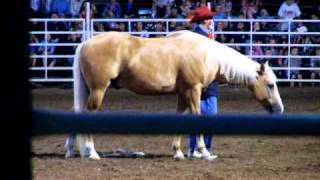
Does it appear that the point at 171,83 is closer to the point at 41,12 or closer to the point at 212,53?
the point at 212,53

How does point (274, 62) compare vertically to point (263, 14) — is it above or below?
below

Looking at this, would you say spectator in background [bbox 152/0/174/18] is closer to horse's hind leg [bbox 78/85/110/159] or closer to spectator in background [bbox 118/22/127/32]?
spectator in background [bbox 118/22/127/32]

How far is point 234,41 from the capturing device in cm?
1628

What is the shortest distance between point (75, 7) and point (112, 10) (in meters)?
0.80

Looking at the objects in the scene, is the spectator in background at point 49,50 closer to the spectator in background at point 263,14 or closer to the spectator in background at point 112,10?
the spectator in background at point 112,10

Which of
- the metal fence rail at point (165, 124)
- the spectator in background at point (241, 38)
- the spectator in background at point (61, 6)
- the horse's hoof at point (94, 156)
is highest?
the metal fence rail at point (165, 124)

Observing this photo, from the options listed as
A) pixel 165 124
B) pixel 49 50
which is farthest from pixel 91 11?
pixel 165 124

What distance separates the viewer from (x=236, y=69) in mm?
8641

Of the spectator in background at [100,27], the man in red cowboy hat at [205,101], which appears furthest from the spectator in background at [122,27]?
the man in red cowboy hat at [205,101]

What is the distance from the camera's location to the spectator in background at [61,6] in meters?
16.8

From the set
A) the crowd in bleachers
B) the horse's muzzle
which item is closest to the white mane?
the horse's muzzle

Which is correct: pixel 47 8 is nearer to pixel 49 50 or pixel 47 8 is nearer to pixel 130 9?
pixel 49 50

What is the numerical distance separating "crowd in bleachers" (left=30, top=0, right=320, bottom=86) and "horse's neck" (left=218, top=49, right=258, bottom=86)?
6.67m

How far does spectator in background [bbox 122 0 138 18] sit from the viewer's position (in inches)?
672
